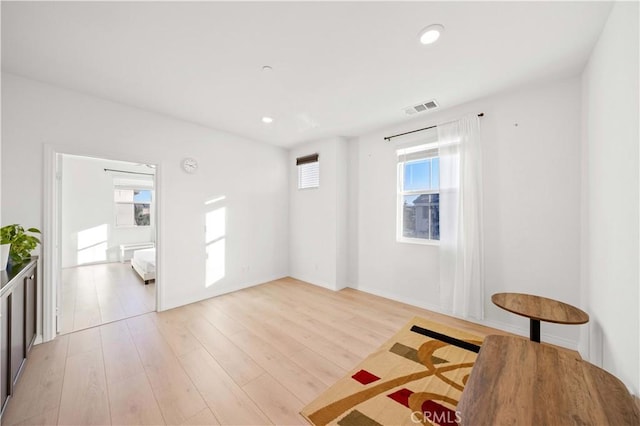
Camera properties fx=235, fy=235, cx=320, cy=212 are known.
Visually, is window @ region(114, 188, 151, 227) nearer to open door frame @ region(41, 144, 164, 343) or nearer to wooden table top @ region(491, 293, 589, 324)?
open door frame @ region(41, 144, 164, 343)

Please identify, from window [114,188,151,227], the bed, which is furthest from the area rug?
window [114,188,151,227]

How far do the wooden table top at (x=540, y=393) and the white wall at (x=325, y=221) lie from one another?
9.81 ft

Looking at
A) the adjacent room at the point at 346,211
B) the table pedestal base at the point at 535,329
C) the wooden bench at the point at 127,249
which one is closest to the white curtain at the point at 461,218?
the adjacent room at the point at 346,211

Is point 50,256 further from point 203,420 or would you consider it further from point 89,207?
point 89,207

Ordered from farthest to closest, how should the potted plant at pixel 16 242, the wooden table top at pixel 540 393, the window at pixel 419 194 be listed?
the window at pixel 419 194 → the potted plant at pixel 16 242 → the wooden table top at pixel 540 393

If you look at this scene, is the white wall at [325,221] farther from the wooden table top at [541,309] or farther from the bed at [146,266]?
the bed at [146,266]

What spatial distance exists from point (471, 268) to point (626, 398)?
194 centimetres

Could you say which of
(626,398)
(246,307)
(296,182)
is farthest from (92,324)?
(626,398)

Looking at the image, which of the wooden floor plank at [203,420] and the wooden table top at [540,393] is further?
the wooden floor plank at [203,420]

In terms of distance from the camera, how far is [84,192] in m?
5.76

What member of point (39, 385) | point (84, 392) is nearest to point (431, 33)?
point (84, 392)

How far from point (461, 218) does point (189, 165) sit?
3.75 meters

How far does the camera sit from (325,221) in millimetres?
4219

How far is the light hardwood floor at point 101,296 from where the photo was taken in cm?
297
